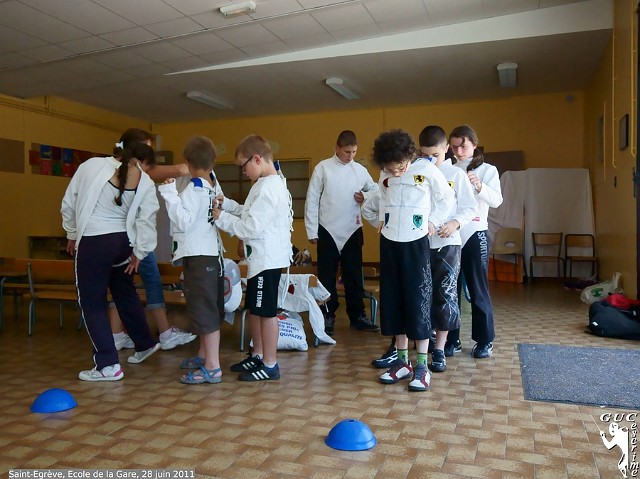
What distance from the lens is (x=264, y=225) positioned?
8.73 feet

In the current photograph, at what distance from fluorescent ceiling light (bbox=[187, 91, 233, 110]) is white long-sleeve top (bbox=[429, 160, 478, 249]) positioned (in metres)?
6.13

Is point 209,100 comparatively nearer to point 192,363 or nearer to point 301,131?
point 301,131

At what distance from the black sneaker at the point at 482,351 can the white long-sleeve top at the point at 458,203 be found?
29.1 inches

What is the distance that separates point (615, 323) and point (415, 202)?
2.11 m

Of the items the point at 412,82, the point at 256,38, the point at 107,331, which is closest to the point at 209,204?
the point at 107,331

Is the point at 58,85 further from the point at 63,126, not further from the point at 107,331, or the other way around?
the point at 107,331

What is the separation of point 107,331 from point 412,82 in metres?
6.23

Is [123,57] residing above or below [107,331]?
above

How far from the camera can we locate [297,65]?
22.9ft

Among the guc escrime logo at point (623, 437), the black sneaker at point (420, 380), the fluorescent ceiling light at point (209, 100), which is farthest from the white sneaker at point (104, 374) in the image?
the fluorescent ceiling light at point (209, 100)

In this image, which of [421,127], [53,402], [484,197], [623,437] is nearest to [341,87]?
[421,127]

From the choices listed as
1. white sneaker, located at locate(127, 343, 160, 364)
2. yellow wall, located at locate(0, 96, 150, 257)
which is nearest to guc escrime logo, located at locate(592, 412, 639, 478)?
white sneaker, located at locate(127, 343, 160, 364)

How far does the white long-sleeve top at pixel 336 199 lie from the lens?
400 cm

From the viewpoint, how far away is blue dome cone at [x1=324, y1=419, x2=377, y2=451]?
1896 mm
